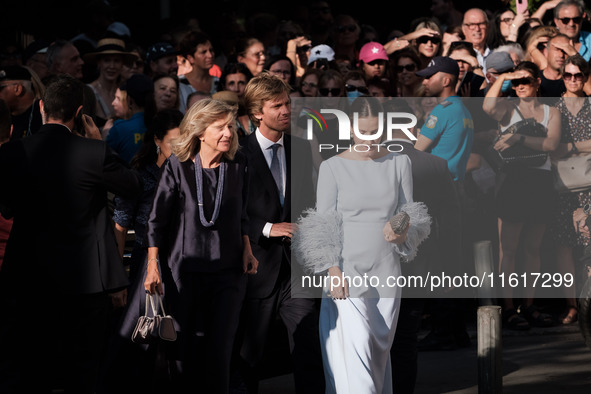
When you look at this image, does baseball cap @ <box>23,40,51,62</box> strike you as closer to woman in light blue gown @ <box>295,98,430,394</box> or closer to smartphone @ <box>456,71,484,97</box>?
smartphone @ <box>456,71,484,97</box>

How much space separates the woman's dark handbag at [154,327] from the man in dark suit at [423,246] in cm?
163

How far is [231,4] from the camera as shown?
16.3 meters

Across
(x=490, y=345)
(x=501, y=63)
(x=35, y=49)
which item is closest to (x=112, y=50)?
(x=35, y=49)

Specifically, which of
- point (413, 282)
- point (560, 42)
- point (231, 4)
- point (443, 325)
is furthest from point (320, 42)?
point (413, 282)

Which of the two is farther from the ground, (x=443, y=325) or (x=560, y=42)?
(x=560, y=42)

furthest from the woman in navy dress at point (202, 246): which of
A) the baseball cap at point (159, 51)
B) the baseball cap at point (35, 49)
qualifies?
the baseball cap at point (35, 49)

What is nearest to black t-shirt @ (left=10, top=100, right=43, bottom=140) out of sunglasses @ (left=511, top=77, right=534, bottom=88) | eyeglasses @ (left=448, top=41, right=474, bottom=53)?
sunglasses @ (left=511, top=77, right=534, bottom=88)

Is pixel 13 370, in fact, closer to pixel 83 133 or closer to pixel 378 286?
pixel 83 133

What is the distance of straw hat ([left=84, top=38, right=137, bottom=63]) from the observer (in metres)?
11.4

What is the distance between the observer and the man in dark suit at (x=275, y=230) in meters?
7.78

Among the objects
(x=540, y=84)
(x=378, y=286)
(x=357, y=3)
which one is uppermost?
(x=357, y=3)

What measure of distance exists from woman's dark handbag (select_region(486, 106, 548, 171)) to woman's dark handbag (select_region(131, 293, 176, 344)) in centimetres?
446

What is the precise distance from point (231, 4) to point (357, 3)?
226 centimetres

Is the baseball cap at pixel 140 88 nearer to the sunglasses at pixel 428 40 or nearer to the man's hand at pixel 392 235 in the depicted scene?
the man's hand at pixel 392 235
